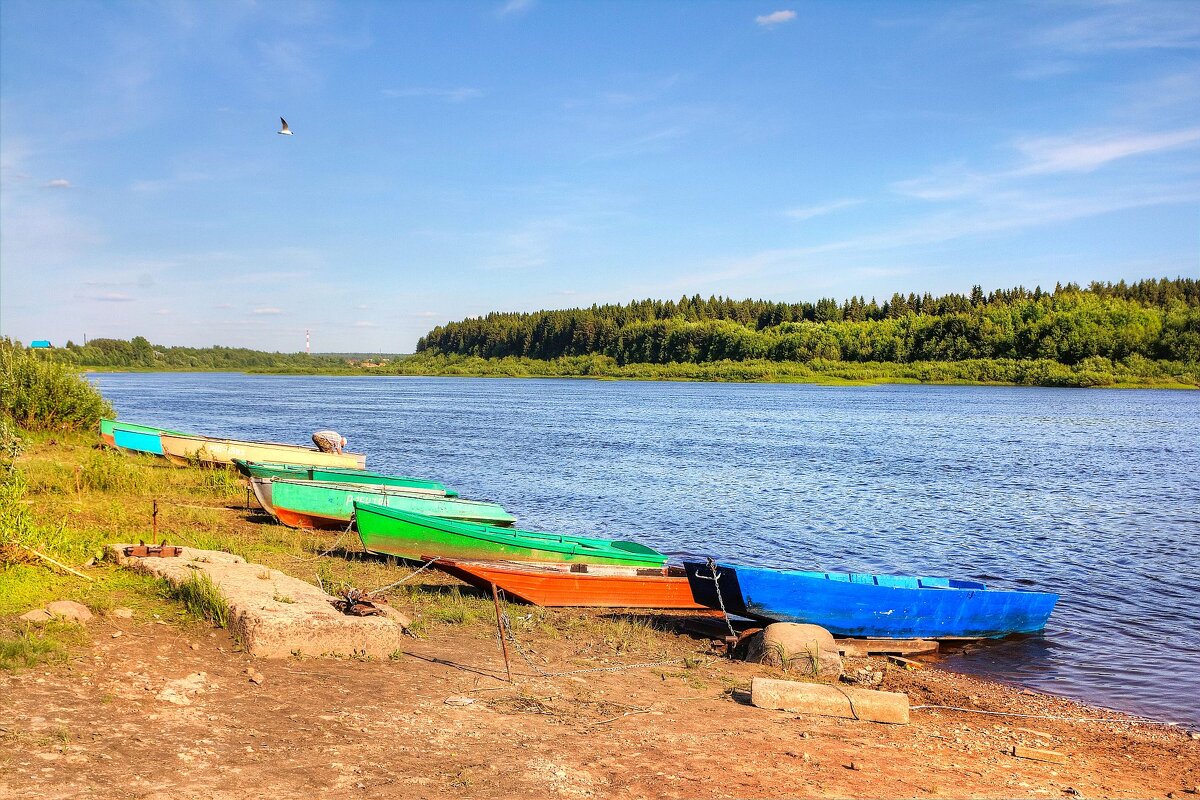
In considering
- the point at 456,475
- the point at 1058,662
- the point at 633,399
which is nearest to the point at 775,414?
the point at 633,399

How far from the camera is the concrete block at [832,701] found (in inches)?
354

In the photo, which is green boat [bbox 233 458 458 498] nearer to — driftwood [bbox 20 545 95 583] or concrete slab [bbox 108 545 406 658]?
concrete slab [bbox 108 545 406 658]

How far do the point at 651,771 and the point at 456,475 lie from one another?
25.4 metres

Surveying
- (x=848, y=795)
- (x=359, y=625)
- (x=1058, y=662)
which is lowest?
(x=1058, y=662)

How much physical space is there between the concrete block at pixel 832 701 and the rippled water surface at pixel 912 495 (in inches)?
148

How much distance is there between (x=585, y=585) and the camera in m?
13.8

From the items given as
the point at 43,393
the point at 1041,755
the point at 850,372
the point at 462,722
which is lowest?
the point at 1041,755

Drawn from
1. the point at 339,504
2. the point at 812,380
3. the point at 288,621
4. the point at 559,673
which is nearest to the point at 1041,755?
the point at 559,673

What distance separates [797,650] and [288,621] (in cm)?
619

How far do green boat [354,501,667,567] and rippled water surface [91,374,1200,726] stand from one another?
4.61 m

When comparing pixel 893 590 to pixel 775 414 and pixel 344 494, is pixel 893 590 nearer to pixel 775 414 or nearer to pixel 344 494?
pixel 344 494

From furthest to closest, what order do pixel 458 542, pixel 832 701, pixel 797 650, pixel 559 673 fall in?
1. pixel 458 542
2. pixel 797 650
3. pixel 559 673
4. pixel 832 701

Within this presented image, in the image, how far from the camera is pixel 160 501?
63.6 ft

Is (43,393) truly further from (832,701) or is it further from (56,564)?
(832,701)
